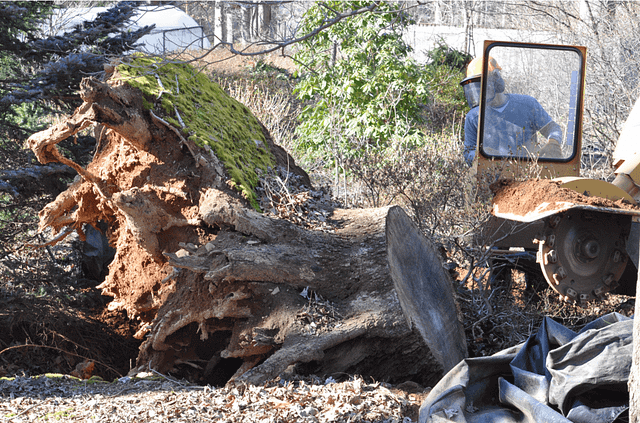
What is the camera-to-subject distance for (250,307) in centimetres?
341

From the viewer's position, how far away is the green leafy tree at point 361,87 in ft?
29.7

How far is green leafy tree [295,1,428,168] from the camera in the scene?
9055 millimetres

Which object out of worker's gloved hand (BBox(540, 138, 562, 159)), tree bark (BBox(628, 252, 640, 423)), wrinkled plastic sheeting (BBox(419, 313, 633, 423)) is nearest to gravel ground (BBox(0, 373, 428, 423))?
wrinkled plastic sheeting (BBox(419, 313, 633, 423))

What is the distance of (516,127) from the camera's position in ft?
15.7

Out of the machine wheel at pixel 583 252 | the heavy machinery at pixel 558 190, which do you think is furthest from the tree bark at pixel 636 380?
the machine wheel at pixel 583 252

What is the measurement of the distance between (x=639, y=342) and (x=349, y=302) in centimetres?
174

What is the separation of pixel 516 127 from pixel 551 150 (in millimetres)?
442

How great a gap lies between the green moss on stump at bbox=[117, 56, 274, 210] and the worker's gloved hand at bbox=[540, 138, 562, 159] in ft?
8.45

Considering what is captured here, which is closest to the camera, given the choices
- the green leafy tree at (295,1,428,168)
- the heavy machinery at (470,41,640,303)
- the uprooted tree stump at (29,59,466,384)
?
the uprooted tree stump at (29,59,466,384)

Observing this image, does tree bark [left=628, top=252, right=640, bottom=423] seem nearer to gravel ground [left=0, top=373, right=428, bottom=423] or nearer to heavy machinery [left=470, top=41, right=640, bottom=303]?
gravel ground [left=0, top=373, right=428, bottom=423]

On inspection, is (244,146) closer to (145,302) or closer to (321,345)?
(145,302)

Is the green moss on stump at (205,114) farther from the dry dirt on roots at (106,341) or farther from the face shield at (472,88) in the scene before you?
the face shield at (472,88)

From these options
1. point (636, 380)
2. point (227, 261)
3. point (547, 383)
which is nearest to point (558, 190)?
point (547, 383)

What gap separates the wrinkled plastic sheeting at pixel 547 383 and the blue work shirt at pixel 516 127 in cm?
230
